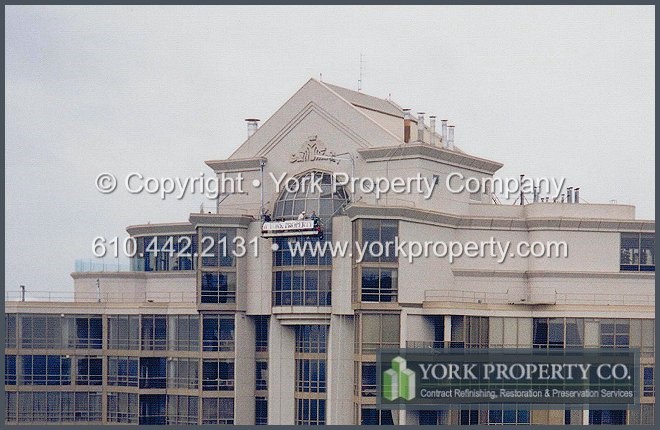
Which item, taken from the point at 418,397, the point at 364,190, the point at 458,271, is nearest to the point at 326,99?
the point at 364,190

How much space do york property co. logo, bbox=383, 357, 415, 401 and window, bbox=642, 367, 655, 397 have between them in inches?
628

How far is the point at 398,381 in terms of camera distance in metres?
89.1

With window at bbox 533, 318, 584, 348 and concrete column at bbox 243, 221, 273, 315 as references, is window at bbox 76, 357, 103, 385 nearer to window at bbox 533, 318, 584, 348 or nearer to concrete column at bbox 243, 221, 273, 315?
concrete column at bbox 243, 221, 273, 315

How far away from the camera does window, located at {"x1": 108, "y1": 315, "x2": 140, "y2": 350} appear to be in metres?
104

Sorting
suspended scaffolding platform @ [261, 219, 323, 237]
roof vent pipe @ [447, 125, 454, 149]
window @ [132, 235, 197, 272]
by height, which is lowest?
window @ [132, 235, 197, 272]

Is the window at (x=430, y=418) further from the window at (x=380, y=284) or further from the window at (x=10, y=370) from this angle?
the window at (x=10, y=370)

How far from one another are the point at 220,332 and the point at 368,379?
13535mm

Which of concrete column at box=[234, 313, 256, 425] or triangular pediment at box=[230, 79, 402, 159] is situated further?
concrete column at box=[234, 313, 256, 425]

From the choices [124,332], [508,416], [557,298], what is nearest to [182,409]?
[124,332]

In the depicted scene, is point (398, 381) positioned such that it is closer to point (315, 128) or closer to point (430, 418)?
point (430, 418)

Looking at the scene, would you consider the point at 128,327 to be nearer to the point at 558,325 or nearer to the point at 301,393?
the point at 301,393

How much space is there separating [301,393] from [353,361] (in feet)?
19.9

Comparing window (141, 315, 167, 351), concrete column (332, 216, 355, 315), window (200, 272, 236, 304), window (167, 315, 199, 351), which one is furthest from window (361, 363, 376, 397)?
window (141, 315, 167, 351)

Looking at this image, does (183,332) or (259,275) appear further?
(183,332)
